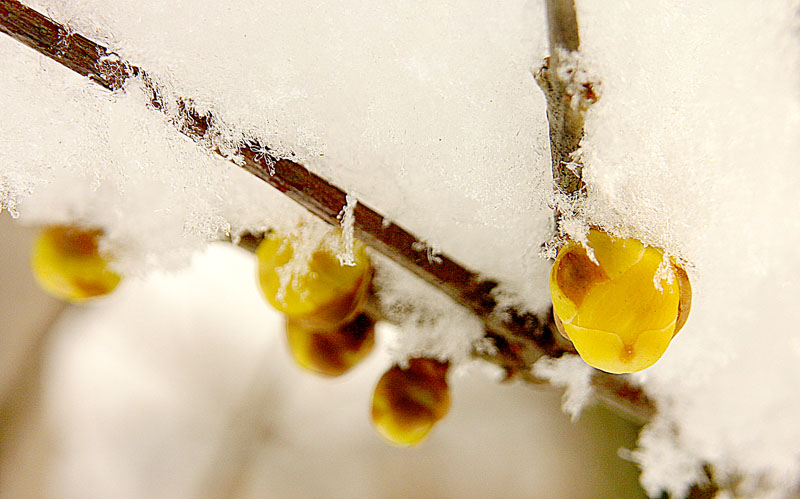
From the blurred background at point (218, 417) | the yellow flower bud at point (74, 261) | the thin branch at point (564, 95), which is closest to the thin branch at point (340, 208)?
the thin branch at point (564, 95)

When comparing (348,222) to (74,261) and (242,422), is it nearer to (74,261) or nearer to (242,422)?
(74,261)

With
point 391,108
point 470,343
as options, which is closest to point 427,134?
point 391,108

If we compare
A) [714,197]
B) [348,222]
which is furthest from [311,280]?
[714,197]

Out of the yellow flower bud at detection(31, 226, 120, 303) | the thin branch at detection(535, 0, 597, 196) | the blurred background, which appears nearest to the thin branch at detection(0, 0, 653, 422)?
the thin branch at detection(535, 0, 597, 196)

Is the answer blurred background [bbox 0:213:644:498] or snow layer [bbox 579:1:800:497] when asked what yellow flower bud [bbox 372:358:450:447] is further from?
blurred background [bbox 0:213:644:498]

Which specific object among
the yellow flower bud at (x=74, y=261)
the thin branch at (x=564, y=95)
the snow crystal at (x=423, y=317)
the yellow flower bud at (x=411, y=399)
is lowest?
the yellow flower bud at (x=74, y=261)

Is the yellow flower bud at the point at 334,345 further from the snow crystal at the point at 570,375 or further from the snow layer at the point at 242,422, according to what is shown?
the snow layer at the point at 242,422
